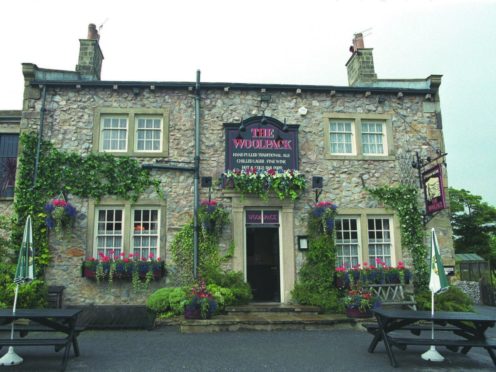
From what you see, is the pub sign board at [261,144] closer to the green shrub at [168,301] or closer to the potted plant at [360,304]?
the green shrub at [168,301]

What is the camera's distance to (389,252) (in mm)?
11961

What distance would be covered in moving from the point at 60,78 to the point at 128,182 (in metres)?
3.67

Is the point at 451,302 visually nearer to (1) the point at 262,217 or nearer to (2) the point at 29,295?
(1) the point at 262,217

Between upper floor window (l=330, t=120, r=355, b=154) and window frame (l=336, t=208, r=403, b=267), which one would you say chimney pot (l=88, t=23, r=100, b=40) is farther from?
window frame (l=336, t=208, r=403, b=267)

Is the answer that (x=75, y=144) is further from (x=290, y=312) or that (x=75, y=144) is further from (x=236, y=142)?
(x=290, y=312)

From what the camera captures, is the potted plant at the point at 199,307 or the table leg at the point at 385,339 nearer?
the table leg at the point at 385,339

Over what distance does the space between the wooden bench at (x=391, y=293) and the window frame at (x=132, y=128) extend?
6496mm

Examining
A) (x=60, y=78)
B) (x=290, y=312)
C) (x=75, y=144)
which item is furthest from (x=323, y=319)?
(x=60, y=78)

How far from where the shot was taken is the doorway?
11.8 m

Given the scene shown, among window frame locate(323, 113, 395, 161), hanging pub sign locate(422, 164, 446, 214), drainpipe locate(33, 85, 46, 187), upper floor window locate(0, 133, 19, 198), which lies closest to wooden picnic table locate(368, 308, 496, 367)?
hanging pub sign locate(422, 164, 446, 214)

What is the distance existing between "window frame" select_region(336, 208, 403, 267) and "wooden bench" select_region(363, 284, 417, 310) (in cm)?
78

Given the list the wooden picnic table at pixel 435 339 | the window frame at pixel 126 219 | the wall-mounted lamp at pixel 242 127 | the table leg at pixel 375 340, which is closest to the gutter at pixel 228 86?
the wall-mounted lamp at pixel 242 127

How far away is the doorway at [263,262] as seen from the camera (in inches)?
466

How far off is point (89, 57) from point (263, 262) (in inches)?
308
